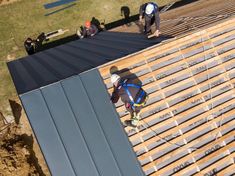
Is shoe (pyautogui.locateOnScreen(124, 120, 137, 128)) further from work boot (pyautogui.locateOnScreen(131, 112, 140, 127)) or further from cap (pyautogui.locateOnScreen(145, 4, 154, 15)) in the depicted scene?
cap (pyautogui.locateOnScreen(145, 4, 154, 15))

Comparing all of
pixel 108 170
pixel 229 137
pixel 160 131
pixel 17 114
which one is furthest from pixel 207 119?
pixel 17 114

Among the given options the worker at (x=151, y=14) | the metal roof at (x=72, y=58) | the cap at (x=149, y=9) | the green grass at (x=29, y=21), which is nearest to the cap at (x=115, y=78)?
the metal roof at (x=72, y=58)

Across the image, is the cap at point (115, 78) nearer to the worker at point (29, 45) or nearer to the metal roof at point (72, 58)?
the metal roof at point (72, 58)

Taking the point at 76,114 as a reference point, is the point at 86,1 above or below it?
above

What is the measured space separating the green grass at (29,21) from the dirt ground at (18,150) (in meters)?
0.75

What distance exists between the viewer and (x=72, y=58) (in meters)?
11.5

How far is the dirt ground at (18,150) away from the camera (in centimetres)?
1352

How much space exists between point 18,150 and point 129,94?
22.2 ft

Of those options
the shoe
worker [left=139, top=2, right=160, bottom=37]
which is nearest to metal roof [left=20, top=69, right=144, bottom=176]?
the shoe

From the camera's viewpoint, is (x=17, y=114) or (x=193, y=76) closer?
(x=193, y=76)

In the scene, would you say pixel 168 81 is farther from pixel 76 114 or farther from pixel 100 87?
pixel 76 114

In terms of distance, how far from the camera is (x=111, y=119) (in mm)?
A: 9555

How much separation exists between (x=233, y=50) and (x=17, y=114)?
28.8 ft

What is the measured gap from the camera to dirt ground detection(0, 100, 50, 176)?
1352 centimetres
